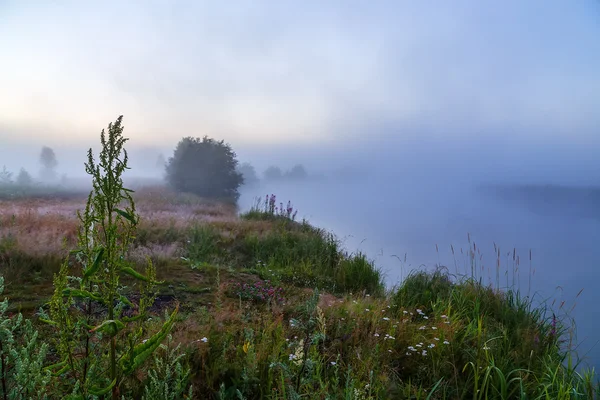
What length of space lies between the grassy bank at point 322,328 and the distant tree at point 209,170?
21.2m

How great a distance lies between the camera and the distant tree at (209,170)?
1229 inches

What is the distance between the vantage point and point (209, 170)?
3144 centimetres

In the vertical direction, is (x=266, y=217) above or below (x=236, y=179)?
below

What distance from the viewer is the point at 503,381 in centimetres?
345

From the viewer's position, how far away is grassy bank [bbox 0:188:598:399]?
114 inches

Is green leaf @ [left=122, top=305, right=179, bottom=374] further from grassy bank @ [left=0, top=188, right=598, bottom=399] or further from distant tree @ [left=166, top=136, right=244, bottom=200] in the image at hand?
distant tree @ [left=166, top=136, right=244, bottom=200]

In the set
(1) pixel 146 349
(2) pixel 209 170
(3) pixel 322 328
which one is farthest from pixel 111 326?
(2) pixel 209 170

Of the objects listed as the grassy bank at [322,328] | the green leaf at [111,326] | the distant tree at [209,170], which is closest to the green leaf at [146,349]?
the green leaf at [111,326]

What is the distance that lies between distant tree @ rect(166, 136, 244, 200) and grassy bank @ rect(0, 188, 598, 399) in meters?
21.2

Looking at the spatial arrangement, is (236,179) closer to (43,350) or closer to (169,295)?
(169,295)

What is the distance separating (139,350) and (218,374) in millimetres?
1884

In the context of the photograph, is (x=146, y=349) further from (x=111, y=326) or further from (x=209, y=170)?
(x=209, y=170)

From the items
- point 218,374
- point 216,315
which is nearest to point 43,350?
point 218,374

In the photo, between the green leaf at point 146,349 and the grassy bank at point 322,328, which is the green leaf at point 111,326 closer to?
the green leaf at point 146,349
